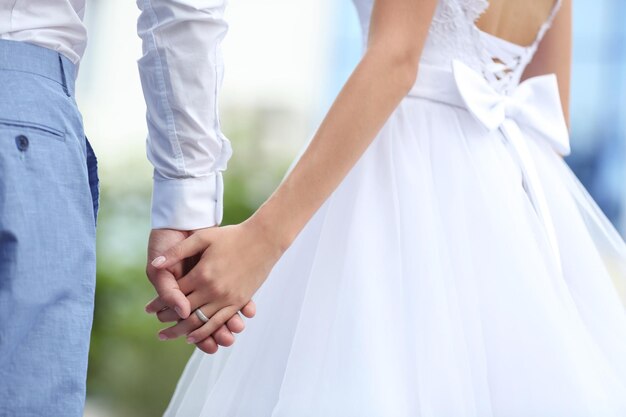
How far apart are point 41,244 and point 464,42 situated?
2.68ft

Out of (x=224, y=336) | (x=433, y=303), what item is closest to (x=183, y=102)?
(x=224, y=336)

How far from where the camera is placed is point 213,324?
1.55m

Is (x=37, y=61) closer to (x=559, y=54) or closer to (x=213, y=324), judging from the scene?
(x=213, y=324)

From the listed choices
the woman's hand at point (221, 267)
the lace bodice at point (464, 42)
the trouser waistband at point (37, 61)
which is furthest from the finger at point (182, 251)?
the lace bodice at point (464, 42)

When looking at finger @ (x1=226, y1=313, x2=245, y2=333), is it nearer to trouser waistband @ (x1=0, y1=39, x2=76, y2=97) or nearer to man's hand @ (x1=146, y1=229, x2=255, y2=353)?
man's hand @ (x1=146, y1=229, x2=255, y2=353)

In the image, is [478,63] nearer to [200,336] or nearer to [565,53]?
[565,53]

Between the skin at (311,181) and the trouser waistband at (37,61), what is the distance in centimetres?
36

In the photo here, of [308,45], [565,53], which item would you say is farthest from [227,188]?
[565,53]

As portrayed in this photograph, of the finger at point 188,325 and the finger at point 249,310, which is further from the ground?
the finger at point 249,310

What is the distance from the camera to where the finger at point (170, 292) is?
153 cm

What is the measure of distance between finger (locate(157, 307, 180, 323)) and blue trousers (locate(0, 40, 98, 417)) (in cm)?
36

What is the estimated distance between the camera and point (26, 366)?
1134mm

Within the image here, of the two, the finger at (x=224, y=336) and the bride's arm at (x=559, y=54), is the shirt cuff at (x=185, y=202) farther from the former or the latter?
the bride's arm at (x=559, y=54)

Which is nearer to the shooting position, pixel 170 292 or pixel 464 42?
pixel 170 292
